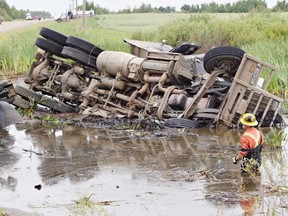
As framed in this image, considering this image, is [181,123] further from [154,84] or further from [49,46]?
[49,46]

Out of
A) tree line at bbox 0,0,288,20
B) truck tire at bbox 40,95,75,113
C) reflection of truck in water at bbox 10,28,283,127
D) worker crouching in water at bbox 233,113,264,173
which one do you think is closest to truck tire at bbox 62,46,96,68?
reflection of truck in water at bbox 10,28,283,127

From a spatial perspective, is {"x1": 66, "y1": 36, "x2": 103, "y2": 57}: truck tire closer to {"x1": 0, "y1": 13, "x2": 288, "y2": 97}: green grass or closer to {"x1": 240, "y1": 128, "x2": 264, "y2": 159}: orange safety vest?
{"x1": 0, "y1": 13, "x2": 288, "y2": 97}: green grass

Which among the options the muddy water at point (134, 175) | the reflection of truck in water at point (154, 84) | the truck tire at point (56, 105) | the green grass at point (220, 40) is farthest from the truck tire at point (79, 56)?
the green grass at point (220, 40)

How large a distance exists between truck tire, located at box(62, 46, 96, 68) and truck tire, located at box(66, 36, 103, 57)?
81mm

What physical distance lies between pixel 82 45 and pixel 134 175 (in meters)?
6.14

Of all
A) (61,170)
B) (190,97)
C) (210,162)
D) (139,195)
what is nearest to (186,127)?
(190,97)

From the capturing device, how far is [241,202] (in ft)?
21.2

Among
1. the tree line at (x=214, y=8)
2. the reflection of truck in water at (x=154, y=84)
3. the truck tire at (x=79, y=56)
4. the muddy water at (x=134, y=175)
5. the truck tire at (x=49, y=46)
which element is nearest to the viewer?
the muddy water at (x=134, y=175)

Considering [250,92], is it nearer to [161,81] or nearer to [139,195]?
[161,81]

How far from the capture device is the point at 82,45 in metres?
13.6

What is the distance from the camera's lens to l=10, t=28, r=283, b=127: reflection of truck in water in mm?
11398

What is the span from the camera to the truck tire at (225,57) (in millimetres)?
11555

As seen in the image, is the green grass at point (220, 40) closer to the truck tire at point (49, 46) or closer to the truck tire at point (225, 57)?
the truck tire at point (225, 57)

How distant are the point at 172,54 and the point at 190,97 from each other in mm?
884
